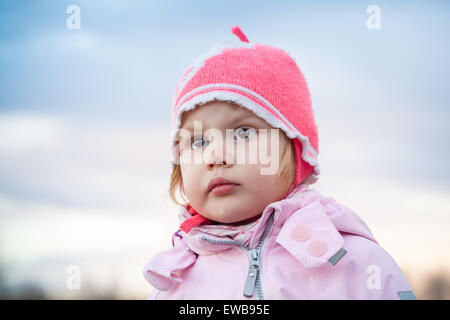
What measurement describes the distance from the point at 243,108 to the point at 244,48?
1.09 feet

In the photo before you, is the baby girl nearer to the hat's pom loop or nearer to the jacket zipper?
the jacket zipper

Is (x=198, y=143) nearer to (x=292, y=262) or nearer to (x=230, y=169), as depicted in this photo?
(x=230, y=169)

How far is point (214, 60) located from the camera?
176 centimetres

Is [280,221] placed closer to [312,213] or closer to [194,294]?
[312,213]

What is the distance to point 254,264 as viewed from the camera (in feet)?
4.89

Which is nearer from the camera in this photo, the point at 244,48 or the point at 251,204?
the point at 251,204

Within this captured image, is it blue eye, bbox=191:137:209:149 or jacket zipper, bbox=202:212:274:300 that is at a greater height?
blue eye, bbox=191:137:209:149

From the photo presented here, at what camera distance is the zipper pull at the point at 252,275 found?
4.68 feet

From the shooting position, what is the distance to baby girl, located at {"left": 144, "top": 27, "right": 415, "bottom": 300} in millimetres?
1431

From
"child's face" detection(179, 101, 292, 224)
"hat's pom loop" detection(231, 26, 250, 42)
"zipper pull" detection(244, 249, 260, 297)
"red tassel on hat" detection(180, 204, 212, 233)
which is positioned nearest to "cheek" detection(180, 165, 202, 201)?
"child's face" detection(179, 101, 292, 224)

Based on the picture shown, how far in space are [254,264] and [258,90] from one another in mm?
623

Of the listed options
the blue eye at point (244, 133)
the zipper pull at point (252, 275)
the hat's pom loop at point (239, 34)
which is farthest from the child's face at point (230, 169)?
the hat's pom loop at point (239, 34)
